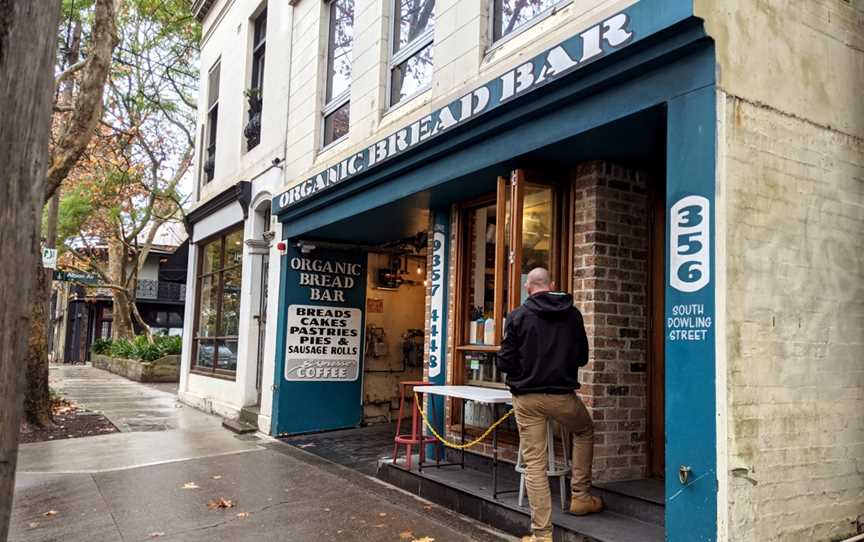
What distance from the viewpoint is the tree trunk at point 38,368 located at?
31.7 ft

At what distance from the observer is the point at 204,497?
6414 millimetres

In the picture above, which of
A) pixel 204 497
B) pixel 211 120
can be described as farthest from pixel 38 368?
pixel 211 120

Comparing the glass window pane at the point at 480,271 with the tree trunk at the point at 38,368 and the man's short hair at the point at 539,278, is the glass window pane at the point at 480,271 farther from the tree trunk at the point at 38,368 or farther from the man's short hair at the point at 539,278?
the tree trunk at the point at 38,368

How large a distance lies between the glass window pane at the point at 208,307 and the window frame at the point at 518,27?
8552 mm

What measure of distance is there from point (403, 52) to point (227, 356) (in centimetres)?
672

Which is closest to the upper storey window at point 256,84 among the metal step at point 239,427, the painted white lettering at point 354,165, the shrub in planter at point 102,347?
the painted white lettering at point 354,165

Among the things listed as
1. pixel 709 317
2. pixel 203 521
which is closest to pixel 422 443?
pixel 203 521

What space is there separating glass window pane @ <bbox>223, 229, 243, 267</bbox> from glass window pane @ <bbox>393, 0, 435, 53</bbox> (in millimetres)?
5329

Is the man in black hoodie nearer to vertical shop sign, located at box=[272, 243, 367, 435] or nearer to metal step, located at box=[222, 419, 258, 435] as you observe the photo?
vertical shop sign, located at box=[272, 243, 367, 435]

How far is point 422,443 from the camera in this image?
6684 millimetres

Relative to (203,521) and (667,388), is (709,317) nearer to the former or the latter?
(667,388)

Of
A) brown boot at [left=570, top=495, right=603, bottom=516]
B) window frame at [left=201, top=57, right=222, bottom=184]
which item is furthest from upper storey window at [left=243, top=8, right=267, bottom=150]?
brown boot at [left=570, top=495, right=603, bottom=516]

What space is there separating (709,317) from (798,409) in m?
0.91

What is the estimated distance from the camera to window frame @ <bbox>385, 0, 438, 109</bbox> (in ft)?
24.7
